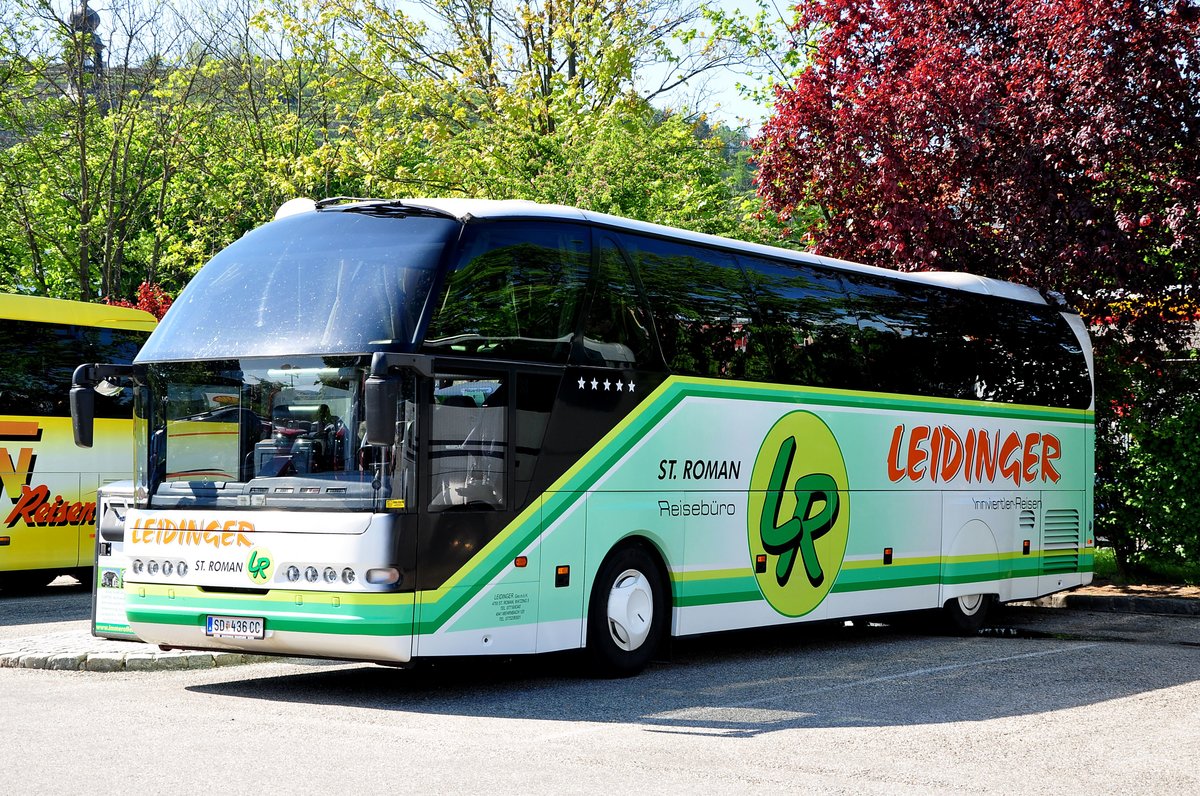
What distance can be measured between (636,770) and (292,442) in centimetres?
377

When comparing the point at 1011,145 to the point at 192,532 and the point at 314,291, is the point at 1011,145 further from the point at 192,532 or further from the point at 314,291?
the point at 192,532

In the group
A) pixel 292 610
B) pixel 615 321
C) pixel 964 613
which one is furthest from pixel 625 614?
pixel 964 613

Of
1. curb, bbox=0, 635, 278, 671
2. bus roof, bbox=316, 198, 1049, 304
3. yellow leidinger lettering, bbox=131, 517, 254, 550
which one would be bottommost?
curb, bbox=0, 635, 278, 671

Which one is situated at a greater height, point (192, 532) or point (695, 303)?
point (695, 303)

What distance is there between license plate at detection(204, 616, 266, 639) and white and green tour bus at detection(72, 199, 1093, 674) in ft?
0.05

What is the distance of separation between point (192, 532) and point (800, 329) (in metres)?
6.03

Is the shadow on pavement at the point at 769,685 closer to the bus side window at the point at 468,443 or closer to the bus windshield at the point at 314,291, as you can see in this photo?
the bus side window at the point at 468,443

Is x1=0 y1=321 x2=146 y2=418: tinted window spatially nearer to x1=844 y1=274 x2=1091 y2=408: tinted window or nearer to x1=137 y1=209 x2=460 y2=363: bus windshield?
x1=137 y1=209 x2=460 y2=363: bus windshield

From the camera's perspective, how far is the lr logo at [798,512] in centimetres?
1367

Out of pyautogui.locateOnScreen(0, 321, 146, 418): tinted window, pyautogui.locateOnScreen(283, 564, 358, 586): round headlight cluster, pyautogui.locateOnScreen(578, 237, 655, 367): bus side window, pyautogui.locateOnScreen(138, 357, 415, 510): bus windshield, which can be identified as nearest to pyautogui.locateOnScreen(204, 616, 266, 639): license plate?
pyautogui.locateOnScreen(283, 564, 358, 586): round headlight cluster

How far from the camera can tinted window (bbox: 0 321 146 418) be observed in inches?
706

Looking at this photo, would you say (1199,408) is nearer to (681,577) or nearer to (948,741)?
(681,577)

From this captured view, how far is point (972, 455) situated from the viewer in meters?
16.4

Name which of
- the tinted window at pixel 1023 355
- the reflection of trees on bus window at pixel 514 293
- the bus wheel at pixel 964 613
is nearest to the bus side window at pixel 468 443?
the reflection of trees on bus window at pixel 514 293
